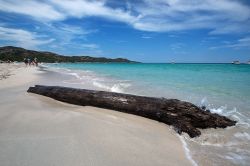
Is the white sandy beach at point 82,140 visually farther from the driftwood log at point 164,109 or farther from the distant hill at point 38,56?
the distant hill at point 38,56

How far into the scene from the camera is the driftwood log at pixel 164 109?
5.31 meters

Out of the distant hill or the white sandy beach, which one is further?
the distant hill

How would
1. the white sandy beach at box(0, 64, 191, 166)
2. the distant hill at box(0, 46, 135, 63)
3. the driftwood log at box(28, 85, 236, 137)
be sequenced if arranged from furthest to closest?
the distant hill at box(0, 46, 135, 63) < the driftwood log at box(28, 85, 236, 137) < the white sandy beach at box(0, 64, 191, 166)

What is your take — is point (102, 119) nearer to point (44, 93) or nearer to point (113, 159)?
point (113, 159)

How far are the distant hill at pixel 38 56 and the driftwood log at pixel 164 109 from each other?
95598 mm

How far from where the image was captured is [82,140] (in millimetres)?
3873

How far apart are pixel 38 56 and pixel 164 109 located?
12554 cm

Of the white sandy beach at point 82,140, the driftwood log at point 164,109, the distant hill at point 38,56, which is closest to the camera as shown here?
the white sandy beach at point 82,140

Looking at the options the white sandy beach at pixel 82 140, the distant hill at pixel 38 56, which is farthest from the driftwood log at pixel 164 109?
the distant hill at pixel 38 56

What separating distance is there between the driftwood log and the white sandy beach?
250 millimetres

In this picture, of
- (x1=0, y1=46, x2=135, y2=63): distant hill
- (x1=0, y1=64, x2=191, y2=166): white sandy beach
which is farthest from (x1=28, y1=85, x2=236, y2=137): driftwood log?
(x1=0, y1=46, x2=135, y2=63): distant hill

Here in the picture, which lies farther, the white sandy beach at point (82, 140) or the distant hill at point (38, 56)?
the distant hill at point (38, 56)

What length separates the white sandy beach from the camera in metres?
3.26

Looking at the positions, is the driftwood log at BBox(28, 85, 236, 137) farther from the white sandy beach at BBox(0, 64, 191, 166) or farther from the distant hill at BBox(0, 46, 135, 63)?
the distant hill at BBox(0, 46, 135, 63)
